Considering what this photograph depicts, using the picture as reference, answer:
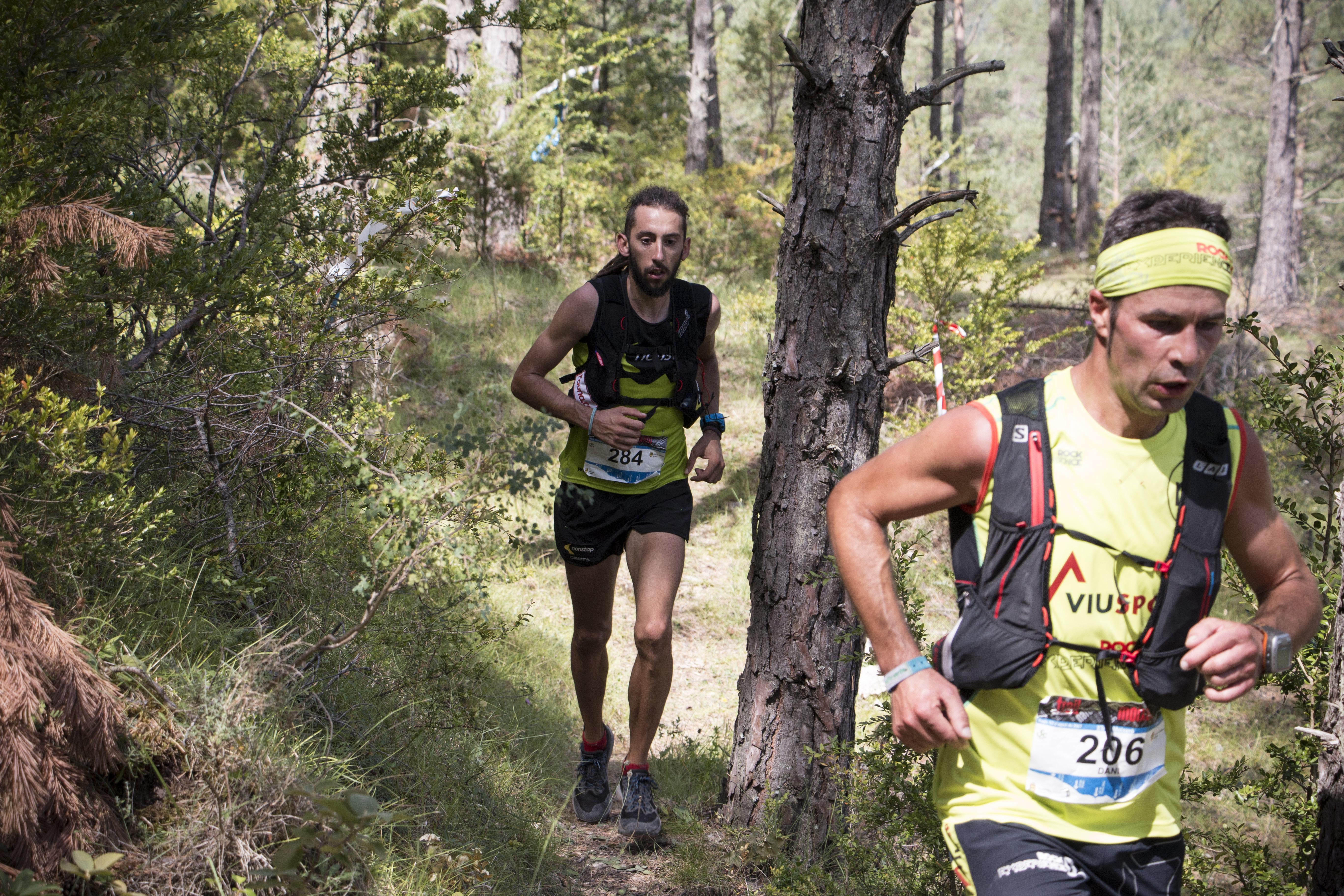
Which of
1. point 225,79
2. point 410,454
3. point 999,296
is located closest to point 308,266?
point 410,454

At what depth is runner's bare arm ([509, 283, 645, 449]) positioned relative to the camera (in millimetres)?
3836

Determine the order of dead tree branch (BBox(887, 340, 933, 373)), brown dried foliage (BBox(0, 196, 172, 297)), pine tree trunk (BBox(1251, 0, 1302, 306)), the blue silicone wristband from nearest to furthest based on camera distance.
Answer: the blue silicone wristband → brown dried foliage (BBox(0, 196, 172, 297)) → dead tree branch (BBox(887, 340, 933, 373)) → pine tree trunk (BBox(1251, 0, 1302, 306))

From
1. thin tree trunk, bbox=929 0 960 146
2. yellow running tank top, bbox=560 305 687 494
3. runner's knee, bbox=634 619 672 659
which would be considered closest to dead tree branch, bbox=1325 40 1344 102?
yellow running tank top, bbox=560 305 687 494

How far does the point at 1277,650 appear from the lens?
6.46ft

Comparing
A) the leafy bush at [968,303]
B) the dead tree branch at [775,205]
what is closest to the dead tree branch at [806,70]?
the dead tree branch at [775,205]

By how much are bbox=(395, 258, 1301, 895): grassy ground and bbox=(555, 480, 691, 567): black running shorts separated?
0.71ft

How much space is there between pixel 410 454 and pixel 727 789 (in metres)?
1.88

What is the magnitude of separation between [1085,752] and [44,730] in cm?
236

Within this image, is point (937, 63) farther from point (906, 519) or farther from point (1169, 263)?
point (906, 519)

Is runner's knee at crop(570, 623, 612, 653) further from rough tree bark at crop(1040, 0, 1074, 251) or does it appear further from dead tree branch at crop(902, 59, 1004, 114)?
rough tree bark at crop(1040, 0, 1074, 251)

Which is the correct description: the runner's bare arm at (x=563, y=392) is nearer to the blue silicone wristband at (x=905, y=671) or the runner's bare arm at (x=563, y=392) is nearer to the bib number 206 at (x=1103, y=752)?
the blue silicone wristband at (x=905, y=671)

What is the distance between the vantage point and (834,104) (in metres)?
3.49

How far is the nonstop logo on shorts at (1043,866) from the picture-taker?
74.8 inches

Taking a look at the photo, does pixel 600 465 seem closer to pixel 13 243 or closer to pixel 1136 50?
pixel 13 243
